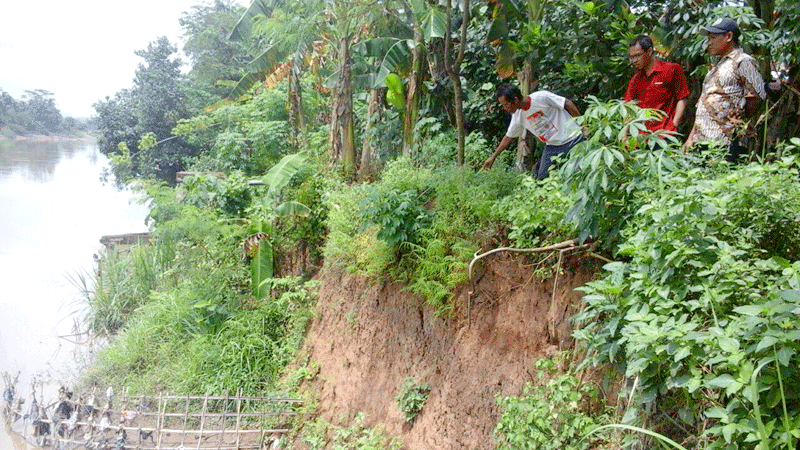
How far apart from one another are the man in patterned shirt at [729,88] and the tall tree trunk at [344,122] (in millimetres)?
5231

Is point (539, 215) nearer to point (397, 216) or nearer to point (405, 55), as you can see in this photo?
point (397, 216)

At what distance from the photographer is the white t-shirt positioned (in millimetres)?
5254

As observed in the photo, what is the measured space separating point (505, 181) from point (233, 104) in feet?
33.6

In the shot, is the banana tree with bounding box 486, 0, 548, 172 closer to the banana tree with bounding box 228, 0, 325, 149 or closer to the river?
the banana tree with bounding box 228, 0, 325, 149

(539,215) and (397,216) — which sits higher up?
(539,215)

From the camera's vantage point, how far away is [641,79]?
476cm

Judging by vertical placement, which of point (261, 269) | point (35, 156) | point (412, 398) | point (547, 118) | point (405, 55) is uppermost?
point (405, 55)

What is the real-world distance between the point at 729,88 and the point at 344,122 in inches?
215

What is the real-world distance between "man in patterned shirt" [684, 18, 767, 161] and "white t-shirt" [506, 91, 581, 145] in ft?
4.23

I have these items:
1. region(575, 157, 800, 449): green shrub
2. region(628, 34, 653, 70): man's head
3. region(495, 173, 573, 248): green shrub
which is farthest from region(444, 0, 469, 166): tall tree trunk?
region(575, 157, 800, 449): green shrub

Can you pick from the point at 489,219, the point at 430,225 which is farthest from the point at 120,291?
the point at 489,219

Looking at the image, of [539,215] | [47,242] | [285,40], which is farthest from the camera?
[47,242]

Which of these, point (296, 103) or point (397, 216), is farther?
point (296, 103)

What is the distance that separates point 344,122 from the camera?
867 cm
